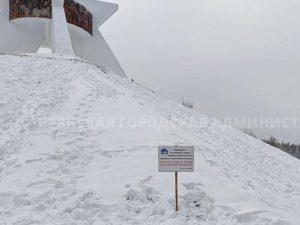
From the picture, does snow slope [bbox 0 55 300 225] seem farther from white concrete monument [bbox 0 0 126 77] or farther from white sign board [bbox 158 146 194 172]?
white concrete monument [bbox 0 0 126 77]

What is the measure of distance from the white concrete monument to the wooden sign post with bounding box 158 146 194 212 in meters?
19.5

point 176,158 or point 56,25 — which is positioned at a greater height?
point 56,25

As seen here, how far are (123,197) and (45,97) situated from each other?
20.0ft

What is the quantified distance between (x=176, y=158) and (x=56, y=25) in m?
21.1

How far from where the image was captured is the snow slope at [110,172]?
5617 millimetres

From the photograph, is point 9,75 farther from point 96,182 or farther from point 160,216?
point 160,216

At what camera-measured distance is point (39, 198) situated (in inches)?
236

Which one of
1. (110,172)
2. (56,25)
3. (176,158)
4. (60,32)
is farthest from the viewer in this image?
(56,25)

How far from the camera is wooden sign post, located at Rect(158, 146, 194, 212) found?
580cm

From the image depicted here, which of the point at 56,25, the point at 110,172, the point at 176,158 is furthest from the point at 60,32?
the point at 176,158

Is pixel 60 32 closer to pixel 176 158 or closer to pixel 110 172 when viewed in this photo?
pixel 110 172

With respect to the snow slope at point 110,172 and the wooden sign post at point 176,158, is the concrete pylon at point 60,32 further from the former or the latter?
the wooden sign post at point 176,158

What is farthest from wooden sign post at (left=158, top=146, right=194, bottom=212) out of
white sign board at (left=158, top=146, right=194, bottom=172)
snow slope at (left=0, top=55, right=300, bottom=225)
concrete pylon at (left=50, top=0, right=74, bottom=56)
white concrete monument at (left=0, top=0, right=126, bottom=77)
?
white concrete monument at (left=0, top=0, right=126, bottom=77)

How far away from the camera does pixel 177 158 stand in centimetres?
584
